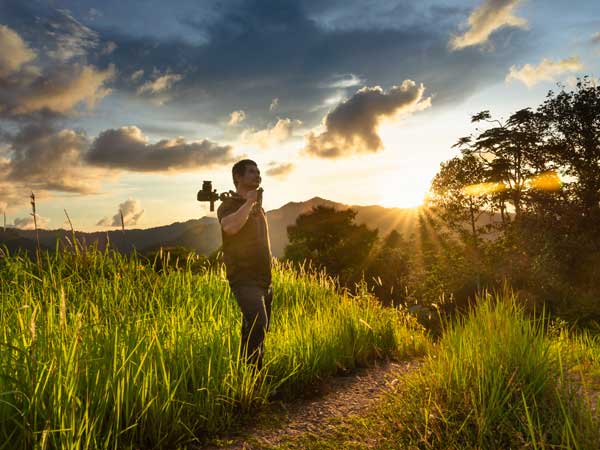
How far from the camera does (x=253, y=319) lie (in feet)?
15.5

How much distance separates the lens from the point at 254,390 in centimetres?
470

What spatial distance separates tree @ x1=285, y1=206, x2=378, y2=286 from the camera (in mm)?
37125

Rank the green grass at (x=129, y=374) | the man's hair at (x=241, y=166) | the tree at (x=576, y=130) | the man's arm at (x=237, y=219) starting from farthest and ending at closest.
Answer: the tree at (x=576, y=130)
the man's hair at (x=241, y=166)
the man's arm at (x=237, y=219)
the green grass at (x=129, y=374)

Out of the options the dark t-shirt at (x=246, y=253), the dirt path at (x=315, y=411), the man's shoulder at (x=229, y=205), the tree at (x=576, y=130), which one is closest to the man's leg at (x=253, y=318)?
the dark t-shirt at (x=246, y=253)

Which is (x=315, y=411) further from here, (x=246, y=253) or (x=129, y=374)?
(x=129, y=374)

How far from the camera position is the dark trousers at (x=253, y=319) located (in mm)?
4711

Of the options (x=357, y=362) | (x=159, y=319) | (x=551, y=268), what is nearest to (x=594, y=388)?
(x=357, y=362)

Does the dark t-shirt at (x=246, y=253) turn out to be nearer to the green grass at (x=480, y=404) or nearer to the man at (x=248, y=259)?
the man at (x=248, y=259)

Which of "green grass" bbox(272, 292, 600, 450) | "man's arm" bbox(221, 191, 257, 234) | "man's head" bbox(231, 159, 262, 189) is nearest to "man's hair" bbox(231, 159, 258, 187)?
"man's head" bbox(231, 159, 262, 189)

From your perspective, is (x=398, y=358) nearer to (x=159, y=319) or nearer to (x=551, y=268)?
(x=159, y=319)

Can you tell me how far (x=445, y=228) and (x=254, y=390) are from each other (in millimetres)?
35669

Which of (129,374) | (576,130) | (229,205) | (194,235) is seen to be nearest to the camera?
(129,374)

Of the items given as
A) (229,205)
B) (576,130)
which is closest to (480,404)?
(229,205)

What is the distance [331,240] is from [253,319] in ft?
112
